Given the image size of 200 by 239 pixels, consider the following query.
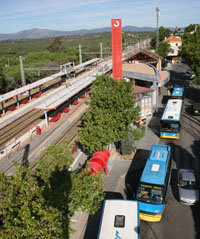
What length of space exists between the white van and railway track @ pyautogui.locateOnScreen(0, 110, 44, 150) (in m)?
16.4

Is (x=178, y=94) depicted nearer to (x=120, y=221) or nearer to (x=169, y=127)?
(x=169, y=127)

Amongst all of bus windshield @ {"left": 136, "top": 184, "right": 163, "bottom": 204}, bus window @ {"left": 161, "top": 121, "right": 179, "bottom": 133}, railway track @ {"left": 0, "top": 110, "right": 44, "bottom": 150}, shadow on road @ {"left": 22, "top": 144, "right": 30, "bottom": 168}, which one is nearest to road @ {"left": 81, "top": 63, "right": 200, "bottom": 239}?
bus window @ {"left": 161, "top": 121, "right": 179, "bottom": 133}

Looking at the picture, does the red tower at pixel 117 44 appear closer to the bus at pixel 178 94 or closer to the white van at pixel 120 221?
the bus at pixel 178 94

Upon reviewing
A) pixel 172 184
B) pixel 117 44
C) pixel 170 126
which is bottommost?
pixel 172 184

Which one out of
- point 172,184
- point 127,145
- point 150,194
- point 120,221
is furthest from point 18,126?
point 120,221

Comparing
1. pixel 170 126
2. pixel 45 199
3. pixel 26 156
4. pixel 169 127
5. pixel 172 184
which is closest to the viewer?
pixel 45 199

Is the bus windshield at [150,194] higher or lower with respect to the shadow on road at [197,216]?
higher

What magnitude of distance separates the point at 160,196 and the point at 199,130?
15.5m

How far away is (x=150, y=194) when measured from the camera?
14.2 metres

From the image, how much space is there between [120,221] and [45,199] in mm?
4278

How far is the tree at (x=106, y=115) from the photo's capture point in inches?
723

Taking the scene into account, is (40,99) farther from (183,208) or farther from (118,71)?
(183,208)

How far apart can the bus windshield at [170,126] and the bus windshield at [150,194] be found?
11.1 metres

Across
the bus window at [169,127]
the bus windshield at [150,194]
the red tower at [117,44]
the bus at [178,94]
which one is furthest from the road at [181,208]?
the red tower at [117,44]
